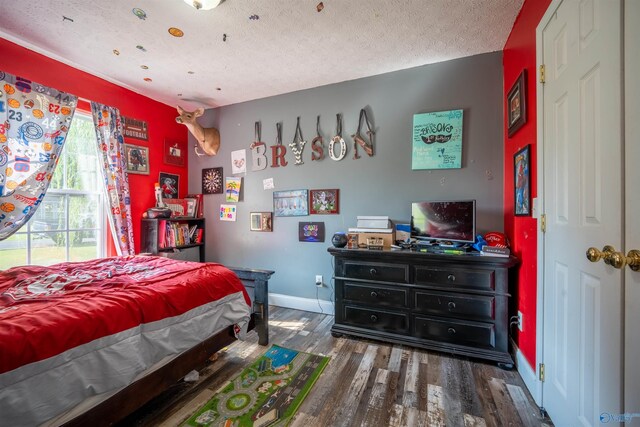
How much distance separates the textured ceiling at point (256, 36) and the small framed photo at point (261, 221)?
1524 millimetres

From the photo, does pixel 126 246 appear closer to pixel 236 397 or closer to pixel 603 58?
pixel 236 397

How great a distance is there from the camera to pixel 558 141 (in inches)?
49.3

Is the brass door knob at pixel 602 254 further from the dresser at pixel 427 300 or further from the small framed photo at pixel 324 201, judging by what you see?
the small framed photo at pixel 324 201

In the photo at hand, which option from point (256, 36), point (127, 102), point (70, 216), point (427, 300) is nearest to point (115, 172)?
point (70, 216)

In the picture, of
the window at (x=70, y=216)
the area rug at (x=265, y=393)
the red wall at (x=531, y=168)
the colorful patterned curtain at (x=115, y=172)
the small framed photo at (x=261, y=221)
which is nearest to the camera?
the area rug at (x=265, y=393)

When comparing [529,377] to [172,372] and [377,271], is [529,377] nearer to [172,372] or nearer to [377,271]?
[377,271]

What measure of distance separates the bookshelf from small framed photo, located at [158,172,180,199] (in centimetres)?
41

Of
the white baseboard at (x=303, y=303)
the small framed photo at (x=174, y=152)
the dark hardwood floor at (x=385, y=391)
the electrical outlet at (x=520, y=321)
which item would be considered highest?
the small framed photo at (x=174, y=152)

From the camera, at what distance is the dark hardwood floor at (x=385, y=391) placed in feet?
4.50

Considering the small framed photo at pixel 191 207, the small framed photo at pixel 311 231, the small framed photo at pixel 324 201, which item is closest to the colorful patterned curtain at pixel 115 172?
the small framed photo at pixel 191 207

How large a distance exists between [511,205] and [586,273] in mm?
1155

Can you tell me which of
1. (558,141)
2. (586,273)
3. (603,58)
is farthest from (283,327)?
(603,58)

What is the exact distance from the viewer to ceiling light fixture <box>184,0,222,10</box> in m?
1.65

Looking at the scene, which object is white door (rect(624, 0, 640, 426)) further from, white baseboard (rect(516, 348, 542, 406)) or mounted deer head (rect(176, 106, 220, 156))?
mounted deer head (rect(176, 106, 220, 156))
